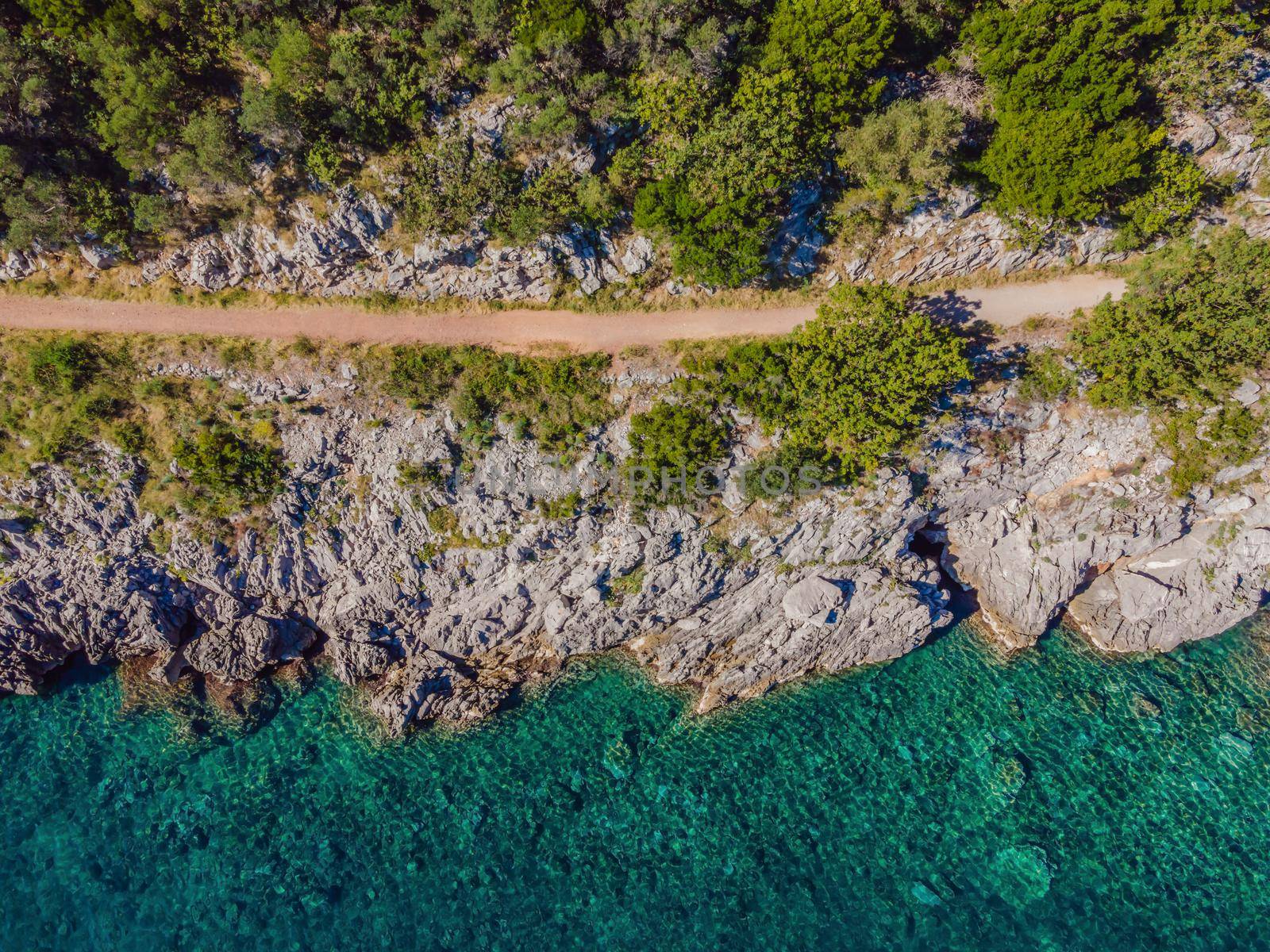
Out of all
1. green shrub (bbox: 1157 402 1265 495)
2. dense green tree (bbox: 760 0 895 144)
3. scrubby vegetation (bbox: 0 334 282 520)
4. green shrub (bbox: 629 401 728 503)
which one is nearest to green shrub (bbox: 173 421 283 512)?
scrubby vegetation (bbox: 0 334 282 520)

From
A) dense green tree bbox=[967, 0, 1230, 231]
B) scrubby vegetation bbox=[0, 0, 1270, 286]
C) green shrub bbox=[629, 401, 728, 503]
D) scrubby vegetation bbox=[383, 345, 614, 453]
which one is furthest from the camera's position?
scrubby vegetation bbox=[383, 345, 614, 453]

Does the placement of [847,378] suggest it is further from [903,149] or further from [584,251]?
[584,251]

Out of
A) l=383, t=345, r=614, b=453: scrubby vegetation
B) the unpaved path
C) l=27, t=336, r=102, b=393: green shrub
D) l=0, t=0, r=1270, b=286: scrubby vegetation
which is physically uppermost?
l=0, t=0, r=1270, b=286: scrubby vegetation

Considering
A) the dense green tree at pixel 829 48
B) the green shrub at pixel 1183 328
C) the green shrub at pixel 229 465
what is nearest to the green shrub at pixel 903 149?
the dense green tree at pixel 829 48

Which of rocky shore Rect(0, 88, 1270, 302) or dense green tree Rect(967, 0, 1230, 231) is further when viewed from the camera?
rocky shore Rect(0, 88, 1270, 302)

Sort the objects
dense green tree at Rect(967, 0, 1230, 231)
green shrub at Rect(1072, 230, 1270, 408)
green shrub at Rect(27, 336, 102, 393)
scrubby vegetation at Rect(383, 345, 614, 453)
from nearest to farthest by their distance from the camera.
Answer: dense green tree at Rect(967, 0, 1230, 231) < green shrub at Rect(1072, 230, 1270, 408) < green shrub at Rect(27, 336, 102, 393) < scrubby vegetation at Rect(383, 345, 614, 453)

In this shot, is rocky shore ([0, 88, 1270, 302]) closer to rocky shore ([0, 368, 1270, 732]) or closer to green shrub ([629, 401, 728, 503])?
rocky shore ([0, 368, 1270, 732])

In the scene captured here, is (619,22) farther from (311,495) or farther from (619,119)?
(311,495)

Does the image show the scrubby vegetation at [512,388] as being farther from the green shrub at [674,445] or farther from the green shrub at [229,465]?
the green shrub at [229,465]
